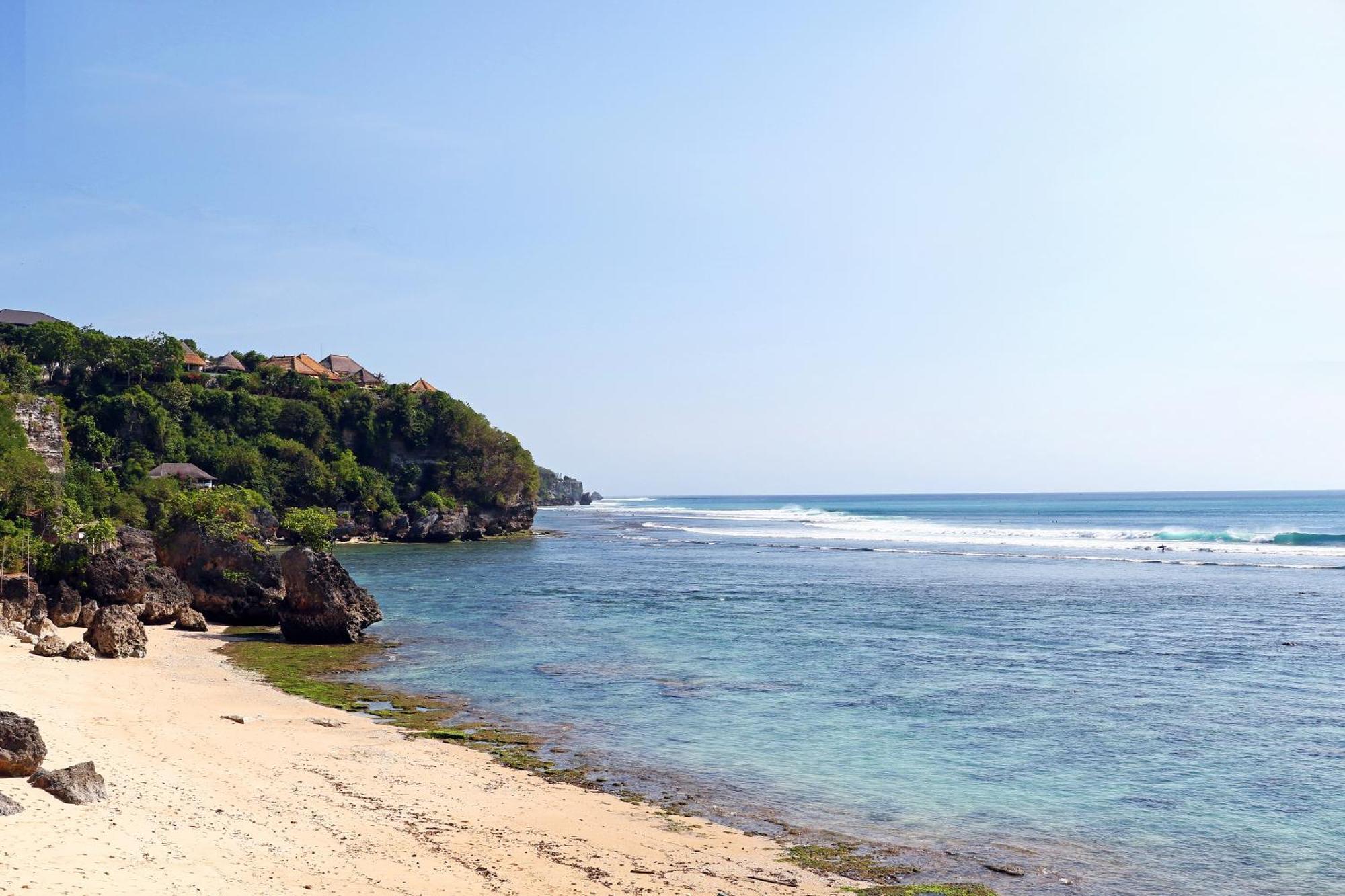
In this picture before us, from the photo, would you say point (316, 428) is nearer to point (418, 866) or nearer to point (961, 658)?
point (961, 658)

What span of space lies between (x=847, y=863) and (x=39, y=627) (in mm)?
21480

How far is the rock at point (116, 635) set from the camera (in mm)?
20922

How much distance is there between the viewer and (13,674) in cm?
1661

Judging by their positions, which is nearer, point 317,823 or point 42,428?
point 317,823

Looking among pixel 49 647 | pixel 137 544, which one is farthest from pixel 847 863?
pixel 137 544

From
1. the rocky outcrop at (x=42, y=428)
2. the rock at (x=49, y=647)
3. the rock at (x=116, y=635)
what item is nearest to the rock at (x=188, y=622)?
the rock at (x=116, y=635)

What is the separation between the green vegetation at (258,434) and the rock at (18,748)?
41748 mm

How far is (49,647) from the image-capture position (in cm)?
1936

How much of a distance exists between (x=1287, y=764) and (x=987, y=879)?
785 centimetres

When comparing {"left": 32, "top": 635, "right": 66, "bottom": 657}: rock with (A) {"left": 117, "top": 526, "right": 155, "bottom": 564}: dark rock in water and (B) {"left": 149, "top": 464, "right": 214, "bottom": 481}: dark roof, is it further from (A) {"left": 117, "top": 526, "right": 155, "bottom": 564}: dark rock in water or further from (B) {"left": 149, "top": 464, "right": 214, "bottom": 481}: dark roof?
(B) {"left": 149, "top": 464, "right": 214, "bottom": 481}: dark roof

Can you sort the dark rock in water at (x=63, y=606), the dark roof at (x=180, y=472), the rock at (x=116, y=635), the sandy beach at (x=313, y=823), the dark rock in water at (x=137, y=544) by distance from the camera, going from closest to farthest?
the sandy beach at (x=313, y=823)
the rock at (x=116, y=635)
the dark rock in water at (x=63, y=606)
the dark rock in water at (x=137, y=544)
the dark roof at (x=180, y=472)

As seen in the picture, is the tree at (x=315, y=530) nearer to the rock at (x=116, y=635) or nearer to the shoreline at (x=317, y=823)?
the rock at (x=116, y=635)

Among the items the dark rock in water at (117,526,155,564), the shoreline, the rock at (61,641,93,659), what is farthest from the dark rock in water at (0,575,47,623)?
the dark rock in water at (117,526,155,564)

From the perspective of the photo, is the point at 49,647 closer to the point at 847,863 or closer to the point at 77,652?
the point at 77,652
